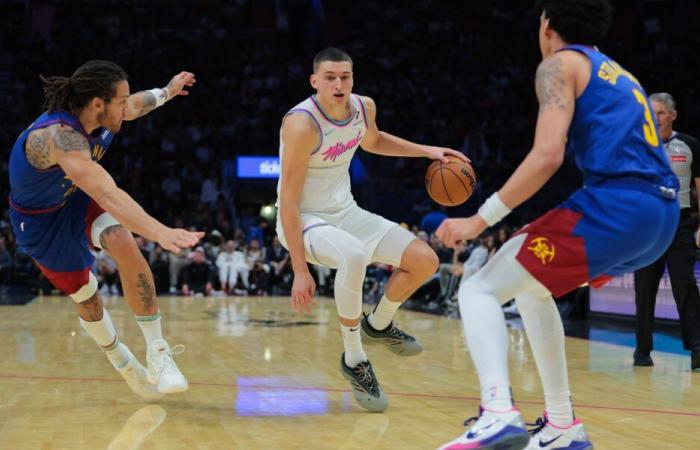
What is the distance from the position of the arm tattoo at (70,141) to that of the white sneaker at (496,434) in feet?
8.09

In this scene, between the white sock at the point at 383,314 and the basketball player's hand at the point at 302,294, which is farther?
the white sock at the point at 383,314

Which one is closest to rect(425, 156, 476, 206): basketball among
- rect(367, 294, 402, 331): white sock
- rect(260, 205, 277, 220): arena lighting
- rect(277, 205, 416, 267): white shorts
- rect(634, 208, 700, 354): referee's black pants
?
rect(277, 205, 416, 267): white shorts

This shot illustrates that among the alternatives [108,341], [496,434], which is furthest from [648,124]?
[108,341]

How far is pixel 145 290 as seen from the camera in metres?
5.02

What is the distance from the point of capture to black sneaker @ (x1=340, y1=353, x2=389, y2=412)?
15.4 feet

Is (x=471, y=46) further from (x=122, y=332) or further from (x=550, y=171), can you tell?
(x=550, y=171)

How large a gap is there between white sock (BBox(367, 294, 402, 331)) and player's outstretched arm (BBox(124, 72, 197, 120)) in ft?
5.87

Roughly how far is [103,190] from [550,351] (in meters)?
2.22

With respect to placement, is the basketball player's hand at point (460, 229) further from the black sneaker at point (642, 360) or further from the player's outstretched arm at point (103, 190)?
the black sneaker at point (642, 360)

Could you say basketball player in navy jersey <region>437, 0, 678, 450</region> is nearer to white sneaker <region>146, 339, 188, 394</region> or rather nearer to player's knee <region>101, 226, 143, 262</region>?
white sneaker <region>146, 339, 188, 394</region>

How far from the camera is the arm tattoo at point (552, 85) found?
10.3 ft

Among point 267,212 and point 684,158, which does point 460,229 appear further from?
point 267,212

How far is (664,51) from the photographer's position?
20.0 meters

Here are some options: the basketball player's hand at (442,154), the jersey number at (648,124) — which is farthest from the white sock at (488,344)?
the basketball player's hand at (442,154)
